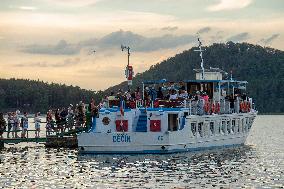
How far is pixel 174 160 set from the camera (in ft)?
164

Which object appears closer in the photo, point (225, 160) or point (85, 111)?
point (225, 160)

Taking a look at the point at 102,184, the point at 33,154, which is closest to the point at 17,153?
the point at 33,154

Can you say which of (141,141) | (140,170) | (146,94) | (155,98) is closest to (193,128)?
(155,98)

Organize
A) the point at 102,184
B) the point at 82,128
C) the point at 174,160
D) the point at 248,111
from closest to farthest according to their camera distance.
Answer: the point at 102,184
the point at 174,160
the point at 82,128
the point at 248,111

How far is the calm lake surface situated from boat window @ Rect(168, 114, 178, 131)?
80.0 inches

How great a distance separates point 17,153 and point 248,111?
22.0m

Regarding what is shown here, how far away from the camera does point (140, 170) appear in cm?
4416

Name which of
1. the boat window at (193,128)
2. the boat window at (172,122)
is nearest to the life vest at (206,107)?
the boat window at (193,128)

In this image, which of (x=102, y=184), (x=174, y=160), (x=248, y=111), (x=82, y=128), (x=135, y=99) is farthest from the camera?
(x=248, y=111)

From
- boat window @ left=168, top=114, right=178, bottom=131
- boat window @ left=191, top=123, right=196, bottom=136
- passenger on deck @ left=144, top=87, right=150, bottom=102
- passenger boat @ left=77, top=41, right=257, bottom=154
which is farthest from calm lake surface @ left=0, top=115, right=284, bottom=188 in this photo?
passenger on deck @ left=144, top=87, right=150, bottom=102

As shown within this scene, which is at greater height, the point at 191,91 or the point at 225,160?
the point at 191,91

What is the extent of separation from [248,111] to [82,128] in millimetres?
16379

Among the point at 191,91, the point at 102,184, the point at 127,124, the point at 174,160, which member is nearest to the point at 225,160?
the point at 174,160

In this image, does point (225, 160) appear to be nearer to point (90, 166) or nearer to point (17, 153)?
point (90, 166)
